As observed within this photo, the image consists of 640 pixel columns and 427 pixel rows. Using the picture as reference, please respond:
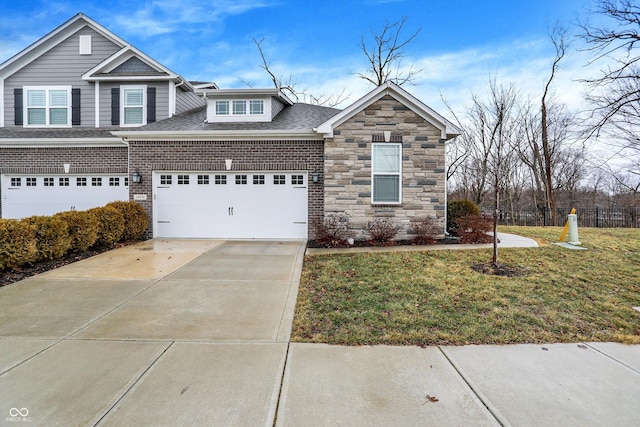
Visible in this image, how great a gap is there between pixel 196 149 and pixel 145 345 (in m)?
8.31

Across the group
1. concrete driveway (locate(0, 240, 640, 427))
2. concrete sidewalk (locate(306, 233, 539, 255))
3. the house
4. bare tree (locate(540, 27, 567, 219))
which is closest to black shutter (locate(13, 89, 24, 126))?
the house

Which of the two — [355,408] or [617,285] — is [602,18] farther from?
[355,408]

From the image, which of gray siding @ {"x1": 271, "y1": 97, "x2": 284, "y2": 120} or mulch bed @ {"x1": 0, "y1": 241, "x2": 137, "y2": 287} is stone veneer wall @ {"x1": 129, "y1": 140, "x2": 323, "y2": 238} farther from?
mulch bed @ {"x1": 0, "y1": 241, "x2": 137, "y2": 287}

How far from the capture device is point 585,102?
6.57 metres

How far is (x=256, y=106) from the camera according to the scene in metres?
12.0

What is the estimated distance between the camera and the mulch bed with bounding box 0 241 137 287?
634 centimetres

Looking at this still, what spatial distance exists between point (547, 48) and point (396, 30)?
8607mm

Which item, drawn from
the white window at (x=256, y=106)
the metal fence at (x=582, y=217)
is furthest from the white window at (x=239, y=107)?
the metal fence at (x=582, y=217)

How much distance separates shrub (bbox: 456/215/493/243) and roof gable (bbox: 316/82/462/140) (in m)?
2.69

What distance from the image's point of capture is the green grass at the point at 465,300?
3.99 m

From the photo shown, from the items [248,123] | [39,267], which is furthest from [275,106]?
[39,267]

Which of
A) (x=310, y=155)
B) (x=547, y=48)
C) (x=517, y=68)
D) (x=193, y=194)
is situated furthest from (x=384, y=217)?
(x=547, y=48)

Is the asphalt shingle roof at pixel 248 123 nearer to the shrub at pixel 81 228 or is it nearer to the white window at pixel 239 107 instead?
the white window at pixel 239 107

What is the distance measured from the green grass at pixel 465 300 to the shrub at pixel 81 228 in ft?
18.3
